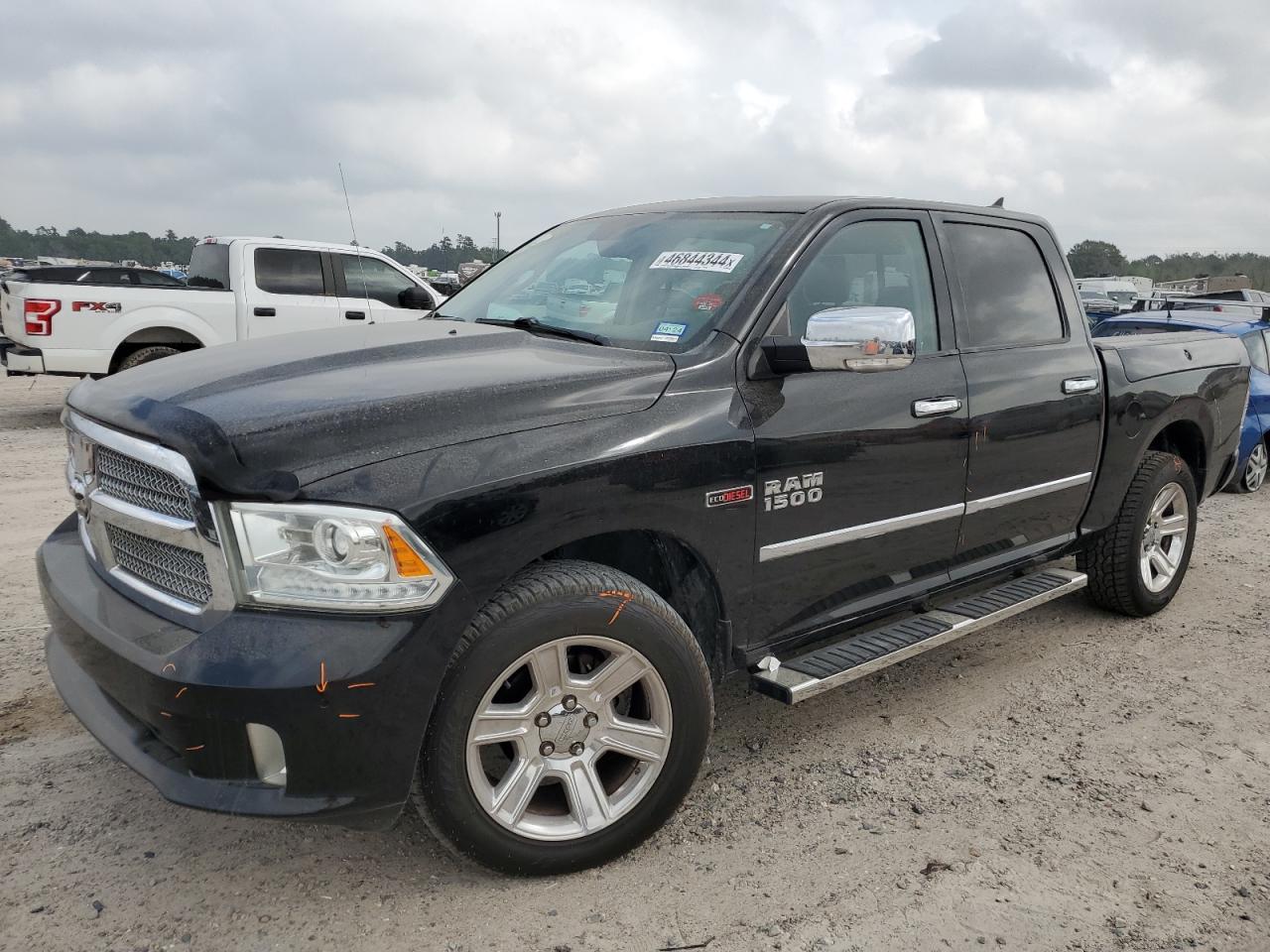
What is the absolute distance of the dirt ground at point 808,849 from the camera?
2527mm

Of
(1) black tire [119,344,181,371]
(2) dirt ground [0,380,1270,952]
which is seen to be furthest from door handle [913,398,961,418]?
(1) black tire [119,344,181,371]

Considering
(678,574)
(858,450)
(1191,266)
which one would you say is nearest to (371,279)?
(858,450)

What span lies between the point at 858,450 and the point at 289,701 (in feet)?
6.21

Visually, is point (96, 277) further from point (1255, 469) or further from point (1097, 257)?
point (1097, 257)

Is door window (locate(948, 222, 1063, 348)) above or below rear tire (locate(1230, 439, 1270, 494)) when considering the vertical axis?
above

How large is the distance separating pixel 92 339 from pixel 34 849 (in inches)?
311

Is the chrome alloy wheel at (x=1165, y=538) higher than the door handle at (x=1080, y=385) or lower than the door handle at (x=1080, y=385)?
lower

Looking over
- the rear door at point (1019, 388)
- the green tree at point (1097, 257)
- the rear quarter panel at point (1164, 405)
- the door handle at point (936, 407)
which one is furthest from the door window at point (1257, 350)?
the green tree at point (1097, 257)

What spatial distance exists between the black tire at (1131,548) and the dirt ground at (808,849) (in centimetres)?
75

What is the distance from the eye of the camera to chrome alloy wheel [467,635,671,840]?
8.36 feet

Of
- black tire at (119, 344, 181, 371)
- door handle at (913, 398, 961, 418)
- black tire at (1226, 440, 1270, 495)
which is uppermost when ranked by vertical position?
door handle at (913, 398, 961, 418)

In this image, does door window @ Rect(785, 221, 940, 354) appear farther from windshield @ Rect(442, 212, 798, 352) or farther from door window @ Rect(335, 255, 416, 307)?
door window @ Rect(335, 255, 416, 307)

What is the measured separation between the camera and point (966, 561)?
3.87m

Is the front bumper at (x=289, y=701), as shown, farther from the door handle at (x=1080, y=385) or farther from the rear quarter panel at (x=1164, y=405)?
the rear quarter panel at (x=1164, y=405)
